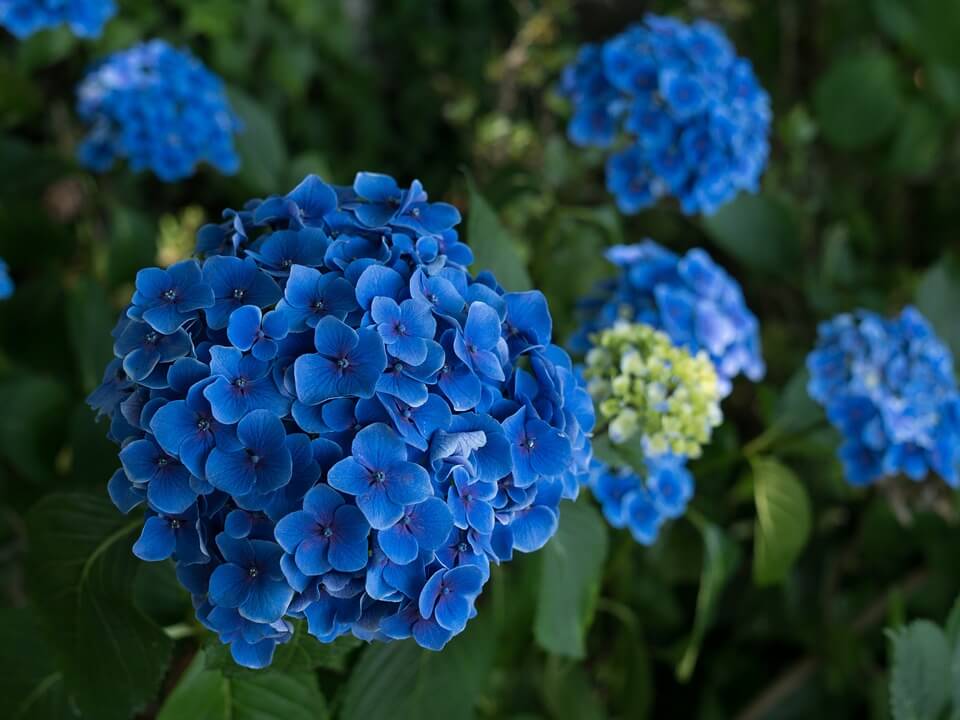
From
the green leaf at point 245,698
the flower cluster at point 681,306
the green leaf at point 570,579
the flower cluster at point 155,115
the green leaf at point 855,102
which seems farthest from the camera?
the green leaf at point 855,102

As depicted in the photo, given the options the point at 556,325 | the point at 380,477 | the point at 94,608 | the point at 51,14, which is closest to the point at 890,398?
the point at 556,325

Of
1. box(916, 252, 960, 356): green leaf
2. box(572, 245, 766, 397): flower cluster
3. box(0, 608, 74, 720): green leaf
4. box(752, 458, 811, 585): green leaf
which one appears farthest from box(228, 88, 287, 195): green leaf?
box(916, 252, 960, 356): green leaf

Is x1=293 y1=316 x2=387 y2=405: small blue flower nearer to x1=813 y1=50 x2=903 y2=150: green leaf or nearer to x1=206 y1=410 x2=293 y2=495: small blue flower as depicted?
x1=206 y1=410 x2=293 y2=495: small blue flower

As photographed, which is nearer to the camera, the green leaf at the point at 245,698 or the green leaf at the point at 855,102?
the green leaf at the point at 245,698

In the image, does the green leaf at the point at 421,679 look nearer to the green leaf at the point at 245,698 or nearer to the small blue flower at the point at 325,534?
the green leaf at the point at 245,698

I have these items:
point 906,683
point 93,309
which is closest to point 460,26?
point 93,309

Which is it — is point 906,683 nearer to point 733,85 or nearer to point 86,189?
point 733,85

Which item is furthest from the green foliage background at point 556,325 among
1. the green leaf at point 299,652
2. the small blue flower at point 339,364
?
the small blue flower at point 339,364

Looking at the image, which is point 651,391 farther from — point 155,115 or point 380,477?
point 155,115
